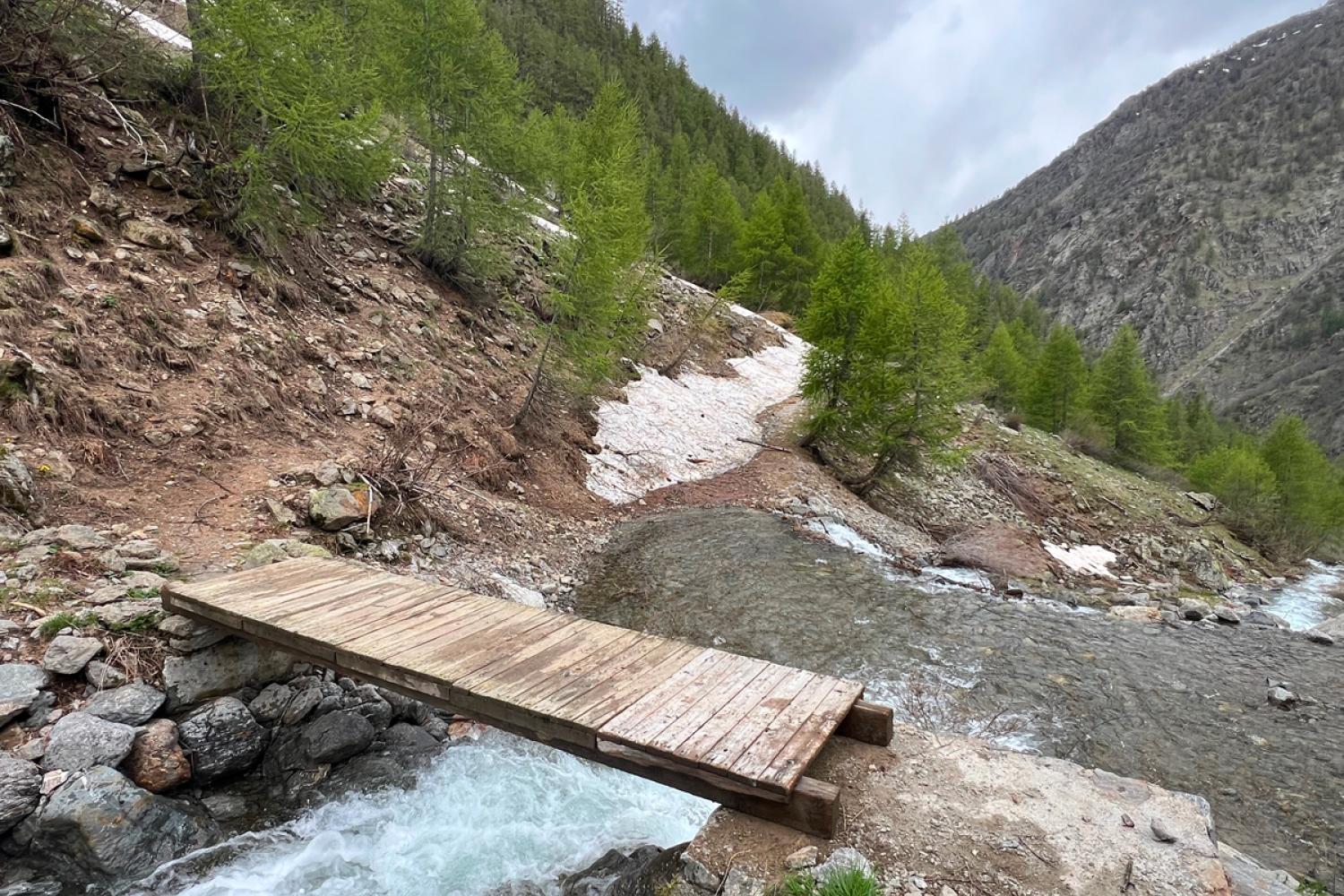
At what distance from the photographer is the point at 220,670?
5.58 metres

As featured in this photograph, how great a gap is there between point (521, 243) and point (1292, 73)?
686 feet

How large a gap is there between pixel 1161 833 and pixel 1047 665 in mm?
5531

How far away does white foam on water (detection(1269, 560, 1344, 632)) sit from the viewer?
15.6 meters

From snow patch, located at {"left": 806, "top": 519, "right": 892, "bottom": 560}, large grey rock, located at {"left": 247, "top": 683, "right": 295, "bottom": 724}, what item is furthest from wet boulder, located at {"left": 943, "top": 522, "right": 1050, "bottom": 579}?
large grey rock, located at {"left": 247, "top": 683, "right": 295, "bottom": 724}

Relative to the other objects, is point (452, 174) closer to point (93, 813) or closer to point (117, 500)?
point (117, 500)

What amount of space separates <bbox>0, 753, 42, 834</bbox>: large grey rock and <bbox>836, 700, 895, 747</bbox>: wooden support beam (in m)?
5.51

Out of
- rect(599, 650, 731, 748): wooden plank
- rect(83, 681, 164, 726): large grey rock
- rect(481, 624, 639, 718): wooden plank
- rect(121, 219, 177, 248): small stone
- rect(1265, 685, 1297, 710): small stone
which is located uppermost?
rect(121, 219, 177, 248): small stone

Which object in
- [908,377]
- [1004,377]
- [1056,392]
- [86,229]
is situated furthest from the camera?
[1004,377]

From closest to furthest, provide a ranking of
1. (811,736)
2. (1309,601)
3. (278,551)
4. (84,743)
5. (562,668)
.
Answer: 1. (811,736)
2. (84,743)
3. (562,668)
4. (278,551)
5. (1309,601)

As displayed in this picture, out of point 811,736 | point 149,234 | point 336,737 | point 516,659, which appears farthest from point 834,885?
point 149,234

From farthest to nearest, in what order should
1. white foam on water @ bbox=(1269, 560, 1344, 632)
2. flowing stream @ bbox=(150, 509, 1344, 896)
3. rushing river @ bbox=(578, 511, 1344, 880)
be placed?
white foam on water @ bbox=(1269, 560, 1344, 632) → rushing river @ bbox=(578, 511, 1344, 880) → flowing stream @ bbox=(150, 509, 1344, 896)

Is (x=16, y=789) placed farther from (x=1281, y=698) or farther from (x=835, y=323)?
(x=835, y=323)

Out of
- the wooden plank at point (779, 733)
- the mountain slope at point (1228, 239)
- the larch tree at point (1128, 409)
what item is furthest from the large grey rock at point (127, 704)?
the mountain slope at point (1228, 239)

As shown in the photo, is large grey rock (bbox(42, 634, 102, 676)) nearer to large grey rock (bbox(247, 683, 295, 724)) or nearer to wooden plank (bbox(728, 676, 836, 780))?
large grey rock (bbox(247, 683, 295, 724))
